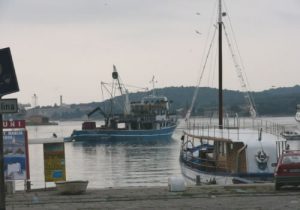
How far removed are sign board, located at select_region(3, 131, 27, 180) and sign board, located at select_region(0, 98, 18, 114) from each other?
12.6 m

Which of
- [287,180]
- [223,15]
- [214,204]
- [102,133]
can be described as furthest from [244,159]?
[102,133]

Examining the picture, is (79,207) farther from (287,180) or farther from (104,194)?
(287,180)

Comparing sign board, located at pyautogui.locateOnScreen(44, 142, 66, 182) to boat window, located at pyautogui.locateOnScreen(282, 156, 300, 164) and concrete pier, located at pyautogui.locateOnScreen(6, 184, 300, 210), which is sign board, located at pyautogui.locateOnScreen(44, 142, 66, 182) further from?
boat window, located at pyautogui.locateOnScreen(282, 156, 300, 164)

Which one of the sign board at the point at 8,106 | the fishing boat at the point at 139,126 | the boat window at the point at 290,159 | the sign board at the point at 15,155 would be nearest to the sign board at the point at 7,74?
the sign board at the point at 8,106

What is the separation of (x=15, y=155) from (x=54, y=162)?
1.56 meters

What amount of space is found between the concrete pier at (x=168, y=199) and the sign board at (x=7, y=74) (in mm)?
6684

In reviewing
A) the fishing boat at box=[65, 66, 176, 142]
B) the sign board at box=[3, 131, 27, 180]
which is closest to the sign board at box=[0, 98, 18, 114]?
the sign board at box=[3, 131, 27, 180]

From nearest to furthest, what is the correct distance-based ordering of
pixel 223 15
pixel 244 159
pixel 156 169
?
pixel 244 159, pixel 223 15, pixel 156 169

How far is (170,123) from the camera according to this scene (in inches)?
5871

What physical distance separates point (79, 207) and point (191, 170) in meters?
23.8

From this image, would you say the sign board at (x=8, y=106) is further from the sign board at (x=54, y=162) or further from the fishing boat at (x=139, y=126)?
the fishing boat at (x=139, y=126)

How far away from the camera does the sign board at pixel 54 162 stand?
26.0 meters

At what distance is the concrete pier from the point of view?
18422mm

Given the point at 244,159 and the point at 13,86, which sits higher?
the point at 13,86
